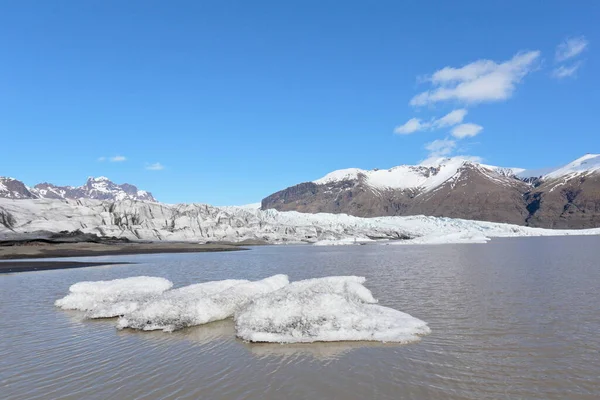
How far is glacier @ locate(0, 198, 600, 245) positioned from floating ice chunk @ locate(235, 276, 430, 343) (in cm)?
4831

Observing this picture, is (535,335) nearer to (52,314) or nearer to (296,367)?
(296,367)

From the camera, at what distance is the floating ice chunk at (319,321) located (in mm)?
8734

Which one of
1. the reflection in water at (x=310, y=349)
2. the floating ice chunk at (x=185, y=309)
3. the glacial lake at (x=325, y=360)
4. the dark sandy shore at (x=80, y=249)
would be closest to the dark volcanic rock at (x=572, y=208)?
the dark sandy shore at (x=80, y=249)

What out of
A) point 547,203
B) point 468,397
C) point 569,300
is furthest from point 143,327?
point 547,203

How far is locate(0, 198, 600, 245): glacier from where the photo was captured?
49.4 meters

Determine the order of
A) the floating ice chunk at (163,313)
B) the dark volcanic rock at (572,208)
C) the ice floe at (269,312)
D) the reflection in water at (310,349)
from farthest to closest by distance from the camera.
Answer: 1. the dark volcanic rock at (572,208)
2. the floating ice chunk at (163,313)
3. the ice floe at (269,312)
4. the reflection in water at (310,349)

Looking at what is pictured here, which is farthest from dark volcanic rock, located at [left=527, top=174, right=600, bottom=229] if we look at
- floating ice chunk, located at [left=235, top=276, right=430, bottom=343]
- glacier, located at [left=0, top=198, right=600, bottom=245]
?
floating ice chunk, located at [left=235, top=276, right=430, bottom=343]

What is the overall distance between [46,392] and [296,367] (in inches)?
165

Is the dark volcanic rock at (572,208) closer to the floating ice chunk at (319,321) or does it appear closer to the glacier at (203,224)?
the glacier at (203,224)

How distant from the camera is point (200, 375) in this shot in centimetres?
680

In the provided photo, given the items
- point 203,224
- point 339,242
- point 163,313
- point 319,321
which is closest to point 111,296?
point 163,313

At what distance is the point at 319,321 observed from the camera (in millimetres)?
9172

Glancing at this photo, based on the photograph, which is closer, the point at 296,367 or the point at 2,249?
the point at 296,367

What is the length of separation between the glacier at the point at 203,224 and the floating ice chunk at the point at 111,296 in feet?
131
